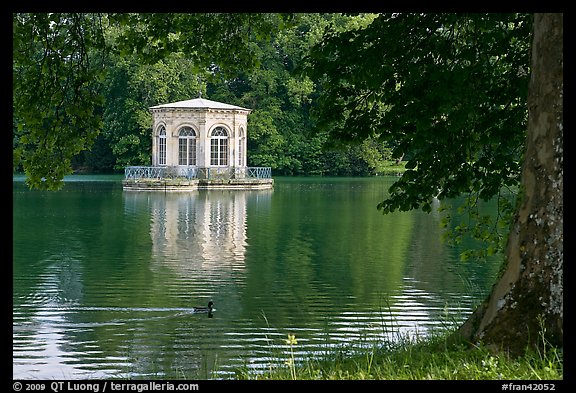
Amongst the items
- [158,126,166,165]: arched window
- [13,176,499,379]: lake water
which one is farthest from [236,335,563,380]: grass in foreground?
[158,126,166,165]: arched window

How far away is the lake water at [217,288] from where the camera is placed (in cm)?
896

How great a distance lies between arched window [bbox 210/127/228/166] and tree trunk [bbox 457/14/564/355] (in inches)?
1364

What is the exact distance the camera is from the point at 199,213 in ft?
84.9

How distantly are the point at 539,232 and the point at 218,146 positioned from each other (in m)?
34.9

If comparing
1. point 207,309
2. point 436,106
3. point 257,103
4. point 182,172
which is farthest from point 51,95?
point 257,103

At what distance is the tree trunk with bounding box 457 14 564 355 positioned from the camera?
511 cm

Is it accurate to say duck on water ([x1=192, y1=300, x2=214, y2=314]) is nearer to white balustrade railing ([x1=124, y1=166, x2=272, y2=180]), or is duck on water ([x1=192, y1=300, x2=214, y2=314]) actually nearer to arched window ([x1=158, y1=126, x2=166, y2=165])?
white balustrade railing ([x1=124, y1=166, x2=272, y2=180])

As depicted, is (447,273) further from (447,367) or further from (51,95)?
(447,367)

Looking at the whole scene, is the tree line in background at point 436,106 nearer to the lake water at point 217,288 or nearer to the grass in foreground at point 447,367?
the grass in foreground at point 447,367

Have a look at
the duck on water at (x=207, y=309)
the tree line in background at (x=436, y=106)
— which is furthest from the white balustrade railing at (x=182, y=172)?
the tree line in background at (x=436, y=106)

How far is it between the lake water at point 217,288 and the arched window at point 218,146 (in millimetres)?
14410
